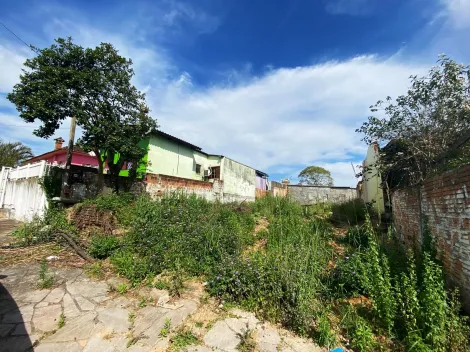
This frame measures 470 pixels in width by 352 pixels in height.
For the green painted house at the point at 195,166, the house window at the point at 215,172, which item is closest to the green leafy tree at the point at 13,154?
the green painted house at the point at 195,166

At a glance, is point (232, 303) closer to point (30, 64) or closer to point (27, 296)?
point (27, 296)

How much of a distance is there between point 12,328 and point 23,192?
9.04 m

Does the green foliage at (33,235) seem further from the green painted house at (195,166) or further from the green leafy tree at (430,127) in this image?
the green leafy tree at (430,127)

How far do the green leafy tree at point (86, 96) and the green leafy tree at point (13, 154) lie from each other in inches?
720

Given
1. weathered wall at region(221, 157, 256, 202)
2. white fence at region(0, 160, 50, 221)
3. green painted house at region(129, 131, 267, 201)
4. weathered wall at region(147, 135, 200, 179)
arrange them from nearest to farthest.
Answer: white fence at region(0, 160, 50, 221) < weathered wall at region(147, 135, 200, 179) < green painted house at region(129, 131, 267, 201) < weathered wall at region(221, 157, 256, 202)

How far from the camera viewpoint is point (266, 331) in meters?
2.75

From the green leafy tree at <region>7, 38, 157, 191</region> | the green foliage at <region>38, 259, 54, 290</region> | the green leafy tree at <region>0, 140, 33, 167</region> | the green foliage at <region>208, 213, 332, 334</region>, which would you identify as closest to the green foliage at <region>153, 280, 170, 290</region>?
the green foliage at <region>208, 213, 332, 334</region>

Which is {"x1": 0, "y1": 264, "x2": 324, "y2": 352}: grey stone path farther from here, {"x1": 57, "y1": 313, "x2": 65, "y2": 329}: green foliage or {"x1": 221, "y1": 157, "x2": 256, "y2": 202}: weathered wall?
{"x1": 221, "y1": 157, "x2": 256, "y2": 202}: weathered wall

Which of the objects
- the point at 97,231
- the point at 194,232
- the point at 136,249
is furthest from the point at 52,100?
the point at 194,232

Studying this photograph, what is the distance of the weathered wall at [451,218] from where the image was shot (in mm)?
2742

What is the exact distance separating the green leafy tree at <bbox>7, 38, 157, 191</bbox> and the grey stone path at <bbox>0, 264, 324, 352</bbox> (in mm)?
5025

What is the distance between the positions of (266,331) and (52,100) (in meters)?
8.33

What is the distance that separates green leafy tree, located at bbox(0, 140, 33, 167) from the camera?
2023 centimetres

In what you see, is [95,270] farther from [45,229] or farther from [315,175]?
[315,175]
